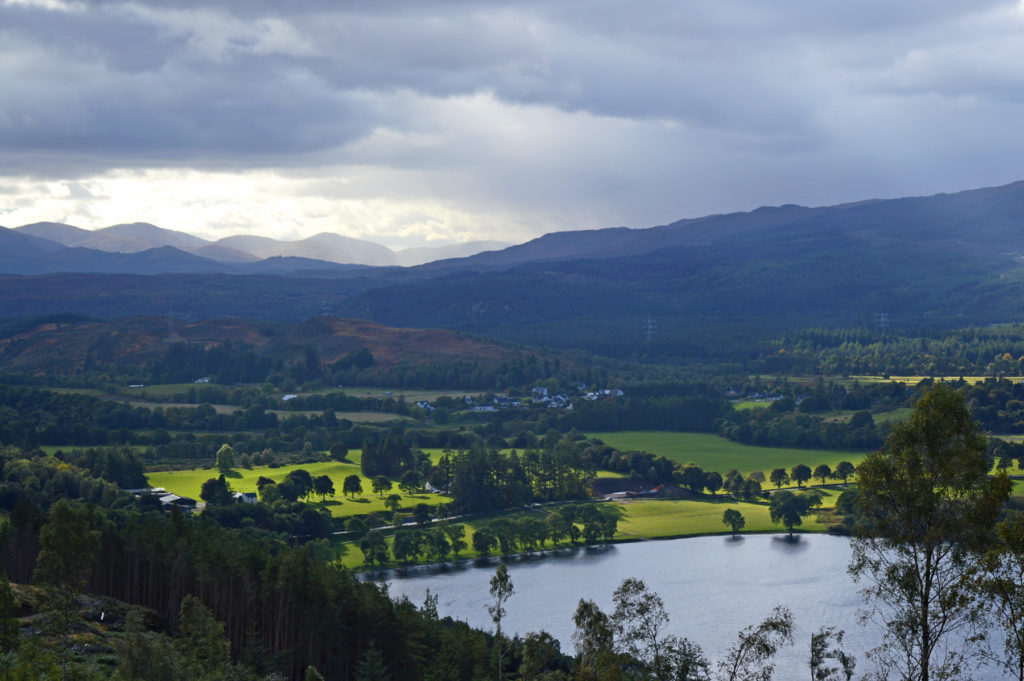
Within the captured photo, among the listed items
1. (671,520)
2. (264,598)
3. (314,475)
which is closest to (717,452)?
(671,520)

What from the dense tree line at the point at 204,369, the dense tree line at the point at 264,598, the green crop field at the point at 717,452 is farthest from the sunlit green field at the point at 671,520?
the dense tree line at the point at 204,369

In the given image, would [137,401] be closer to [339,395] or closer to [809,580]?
[339,395]

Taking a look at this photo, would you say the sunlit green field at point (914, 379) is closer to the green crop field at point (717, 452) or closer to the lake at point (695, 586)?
the green crop field at point (717, 452)

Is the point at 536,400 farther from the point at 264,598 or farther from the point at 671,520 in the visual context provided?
the point at 264,598

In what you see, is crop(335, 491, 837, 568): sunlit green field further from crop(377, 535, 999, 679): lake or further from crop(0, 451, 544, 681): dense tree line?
crop(0, 451, 544, 681): dense tree line

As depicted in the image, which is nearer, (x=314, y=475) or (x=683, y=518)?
(x=683, y=518)
